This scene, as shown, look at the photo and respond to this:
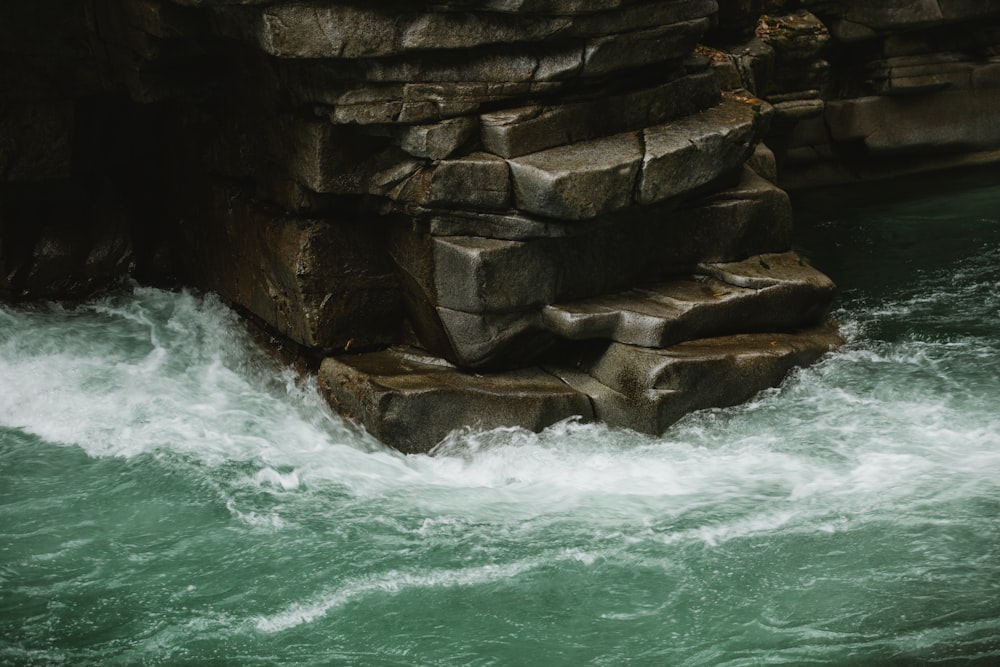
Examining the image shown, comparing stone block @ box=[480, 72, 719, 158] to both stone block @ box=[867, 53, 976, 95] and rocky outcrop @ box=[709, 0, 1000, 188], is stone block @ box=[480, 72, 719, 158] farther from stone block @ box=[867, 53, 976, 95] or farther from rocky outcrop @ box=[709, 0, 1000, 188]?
stone block @ box=[867, 53, 976, 95]

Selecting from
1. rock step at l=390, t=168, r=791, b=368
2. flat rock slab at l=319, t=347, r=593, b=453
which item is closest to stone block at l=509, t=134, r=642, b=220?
rock step at l=390, t=168, r=791, b=368

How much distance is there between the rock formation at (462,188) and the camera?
7.75m

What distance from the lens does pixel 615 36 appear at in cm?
795

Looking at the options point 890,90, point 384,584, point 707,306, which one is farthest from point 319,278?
point 890,90

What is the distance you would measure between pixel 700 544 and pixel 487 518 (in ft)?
4.12

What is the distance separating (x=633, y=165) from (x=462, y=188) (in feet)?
3.76

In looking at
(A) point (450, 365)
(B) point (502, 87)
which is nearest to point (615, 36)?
(B) point (502, 87)

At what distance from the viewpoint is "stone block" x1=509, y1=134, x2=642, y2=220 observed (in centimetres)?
766

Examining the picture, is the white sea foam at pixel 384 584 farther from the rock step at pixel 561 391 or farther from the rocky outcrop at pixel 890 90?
the rocky outcrop at pixel 890 90

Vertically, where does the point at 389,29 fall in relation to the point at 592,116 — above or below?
above

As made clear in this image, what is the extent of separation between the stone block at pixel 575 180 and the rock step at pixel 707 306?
74 cm

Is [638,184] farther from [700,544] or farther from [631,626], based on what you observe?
[631,626]

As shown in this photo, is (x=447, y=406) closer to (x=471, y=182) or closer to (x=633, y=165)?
(x=471, y=182)

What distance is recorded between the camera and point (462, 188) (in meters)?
7.84
